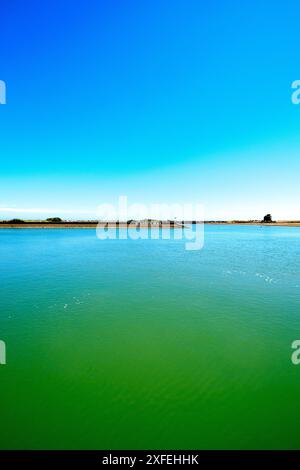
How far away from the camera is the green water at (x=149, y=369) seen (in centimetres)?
407

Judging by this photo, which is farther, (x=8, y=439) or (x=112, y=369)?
(x=112, y=369)

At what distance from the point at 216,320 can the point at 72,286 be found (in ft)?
23.7

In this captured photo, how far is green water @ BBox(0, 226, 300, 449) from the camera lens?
4.07m

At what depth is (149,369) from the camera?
5578 millimetres

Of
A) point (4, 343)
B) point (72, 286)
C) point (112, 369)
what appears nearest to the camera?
point (112, 369)

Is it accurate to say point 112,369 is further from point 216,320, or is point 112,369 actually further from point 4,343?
point 216,320

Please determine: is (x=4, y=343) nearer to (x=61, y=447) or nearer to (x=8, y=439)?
(x=8, y=439)

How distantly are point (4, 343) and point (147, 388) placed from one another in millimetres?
Result: 4232

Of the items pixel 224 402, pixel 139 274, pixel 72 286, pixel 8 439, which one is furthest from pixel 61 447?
pixel 139 274

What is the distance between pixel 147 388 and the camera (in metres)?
4.98
